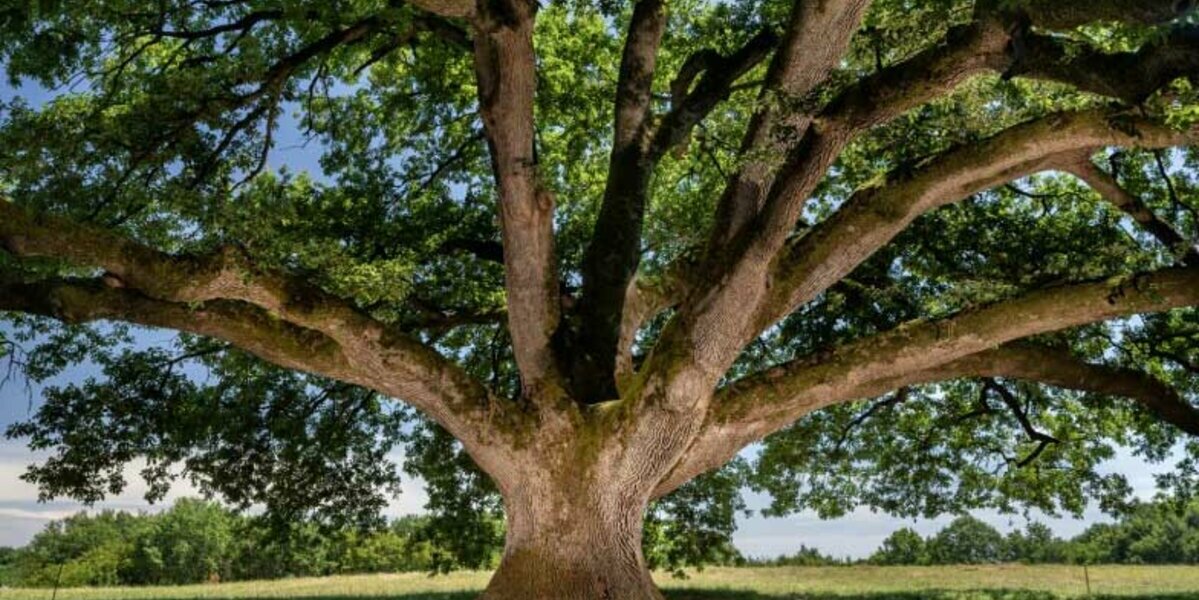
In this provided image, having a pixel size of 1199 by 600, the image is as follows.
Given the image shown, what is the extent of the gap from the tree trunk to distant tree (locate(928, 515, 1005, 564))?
76.0 feet

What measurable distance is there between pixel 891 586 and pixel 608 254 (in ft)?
39.1

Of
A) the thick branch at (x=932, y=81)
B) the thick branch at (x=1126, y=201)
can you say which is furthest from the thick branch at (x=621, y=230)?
the thick branch at (x=1126, y=201)

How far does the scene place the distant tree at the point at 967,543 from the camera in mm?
32453

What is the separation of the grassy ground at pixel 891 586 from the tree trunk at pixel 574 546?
607 centimetres

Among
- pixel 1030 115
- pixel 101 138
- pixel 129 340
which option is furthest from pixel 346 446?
pixel 1030 115

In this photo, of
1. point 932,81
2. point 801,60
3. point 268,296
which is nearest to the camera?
point 932,81

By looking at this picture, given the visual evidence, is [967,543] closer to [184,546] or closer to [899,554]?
[899,554]

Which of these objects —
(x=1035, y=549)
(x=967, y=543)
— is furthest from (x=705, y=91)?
(x=967, y=543)

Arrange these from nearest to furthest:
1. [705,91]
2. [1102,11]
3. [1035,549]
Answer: [1102,11] < [705,91] < [1035,549]

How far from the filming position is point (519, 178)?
361 inches

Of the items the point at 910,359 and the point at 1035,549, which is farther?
the point at 1035,549

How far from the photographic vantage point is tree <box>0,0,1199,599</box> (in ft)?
27.3

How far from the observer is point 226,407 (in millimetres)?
14586

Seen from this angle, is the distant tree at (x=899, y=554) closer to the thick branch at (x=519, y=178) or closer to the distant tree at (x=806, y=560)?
the distant tree at (x=806, y=560)
